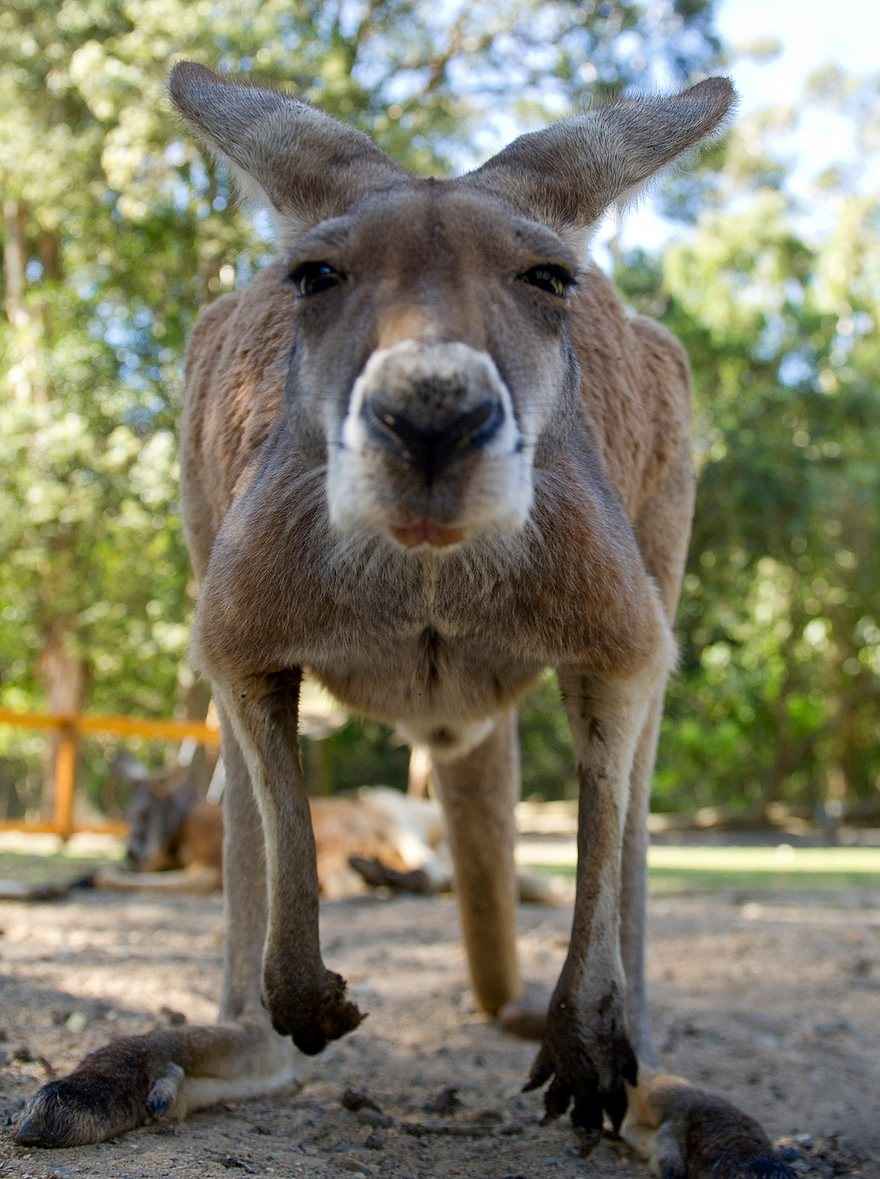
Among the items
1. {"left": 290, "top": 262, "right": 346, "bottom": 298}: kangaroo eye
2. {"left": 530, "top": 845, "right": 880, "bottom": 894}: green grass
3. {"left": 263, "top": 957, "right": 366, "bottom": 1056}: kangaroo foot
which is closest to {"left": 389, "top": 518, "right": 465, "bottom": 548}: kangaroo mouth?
{"left": 290, "top": 262, "right": 346, "bottom": 298}: kangaroo eye

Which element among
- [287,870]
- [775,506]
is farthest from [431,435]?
[775,506]

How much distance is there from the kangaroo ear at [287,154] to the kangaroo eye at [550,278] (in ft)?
1.37

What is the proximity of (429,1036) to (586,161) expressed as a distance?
3.04 metres

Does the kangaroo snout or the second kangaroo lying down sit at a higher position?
the kangaroo snout

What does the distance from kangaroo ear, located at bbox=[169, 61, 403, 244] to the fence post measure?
11.1 metres

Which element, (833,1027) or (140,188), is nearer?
(833,1027)

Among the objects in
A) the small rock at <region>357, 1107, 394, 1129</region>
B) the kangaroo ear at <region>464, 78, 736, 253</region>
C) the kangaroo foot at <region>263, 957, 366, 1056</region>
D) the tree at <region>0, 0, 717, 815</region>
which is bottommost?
the small rock at <region>357, 1107, 394, 1129</region>

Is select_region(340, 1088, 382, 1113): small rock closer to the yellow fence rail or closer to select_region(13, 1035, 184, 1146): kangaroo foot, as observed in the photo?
select_region(13, 1035, 184, 1146): kangaroo foot

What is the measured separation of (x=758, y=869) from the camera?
1262cm

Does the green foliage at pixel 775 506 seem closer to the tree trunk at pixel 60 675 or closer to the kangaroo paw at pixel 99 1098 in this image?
the tree trunk at pixel 60 675

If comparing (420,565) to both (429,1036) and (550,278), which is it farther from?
(429,1036)

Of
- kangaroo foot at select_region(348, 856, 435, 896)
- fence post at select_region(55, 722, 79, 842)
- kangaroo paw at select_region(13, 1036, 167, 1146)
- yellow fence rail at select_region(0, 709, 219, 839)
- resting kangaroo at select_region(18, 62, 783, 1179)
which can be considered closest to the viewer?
resting kangaroo at select_region(18, 62, 783, 1179)

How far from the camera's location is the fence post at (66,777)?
13.3 metres

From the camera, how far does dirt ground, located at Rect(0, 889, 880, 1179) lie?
9.57ft
